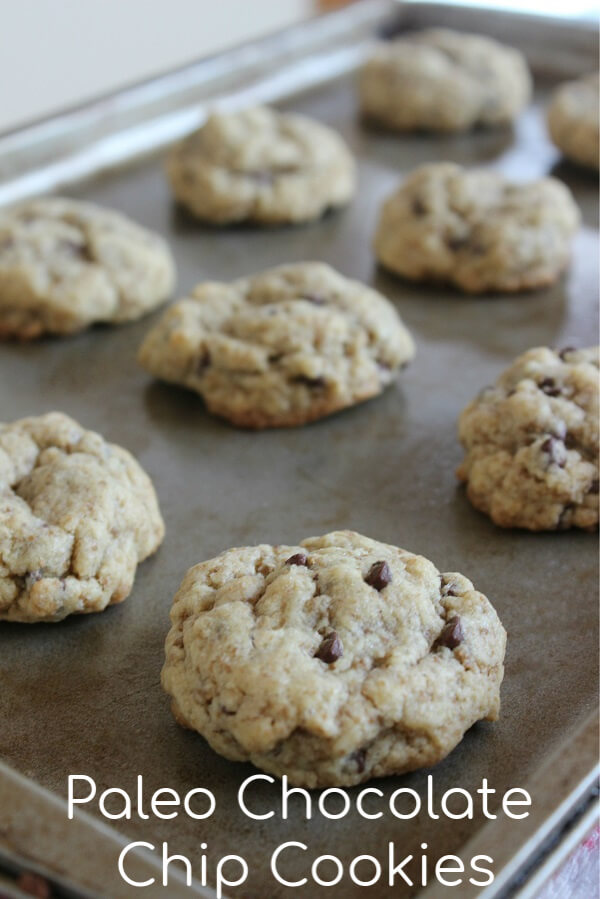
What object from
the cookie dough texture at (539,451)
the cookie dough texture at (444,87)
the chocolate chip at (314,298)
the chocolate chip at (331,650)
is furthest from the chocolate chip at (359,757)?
the cookie dough texture at (444,87)

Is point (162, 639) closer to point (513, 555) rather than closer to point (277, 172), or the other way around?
point (513, 555)

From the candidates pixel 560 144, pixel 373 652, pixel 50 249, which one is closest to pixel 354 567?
pixel 373 652

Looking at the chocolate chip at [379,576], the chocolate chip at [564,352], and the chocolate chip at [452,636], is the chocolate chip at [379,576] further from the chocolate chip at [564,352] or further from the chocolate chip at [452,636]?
the chocolate chip at [564,352]

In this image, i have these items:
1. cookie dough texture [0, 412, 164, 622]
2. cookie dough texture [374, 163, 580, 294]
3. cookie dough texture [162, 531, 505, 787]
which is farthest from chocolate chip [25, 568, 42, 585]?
cookie dough texture [374, 163, 580, 294]

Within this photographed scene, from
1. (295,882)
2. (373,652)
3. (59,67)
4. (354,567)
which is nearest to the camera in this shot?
(295,882)

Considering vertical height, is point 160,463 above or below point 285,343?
below
